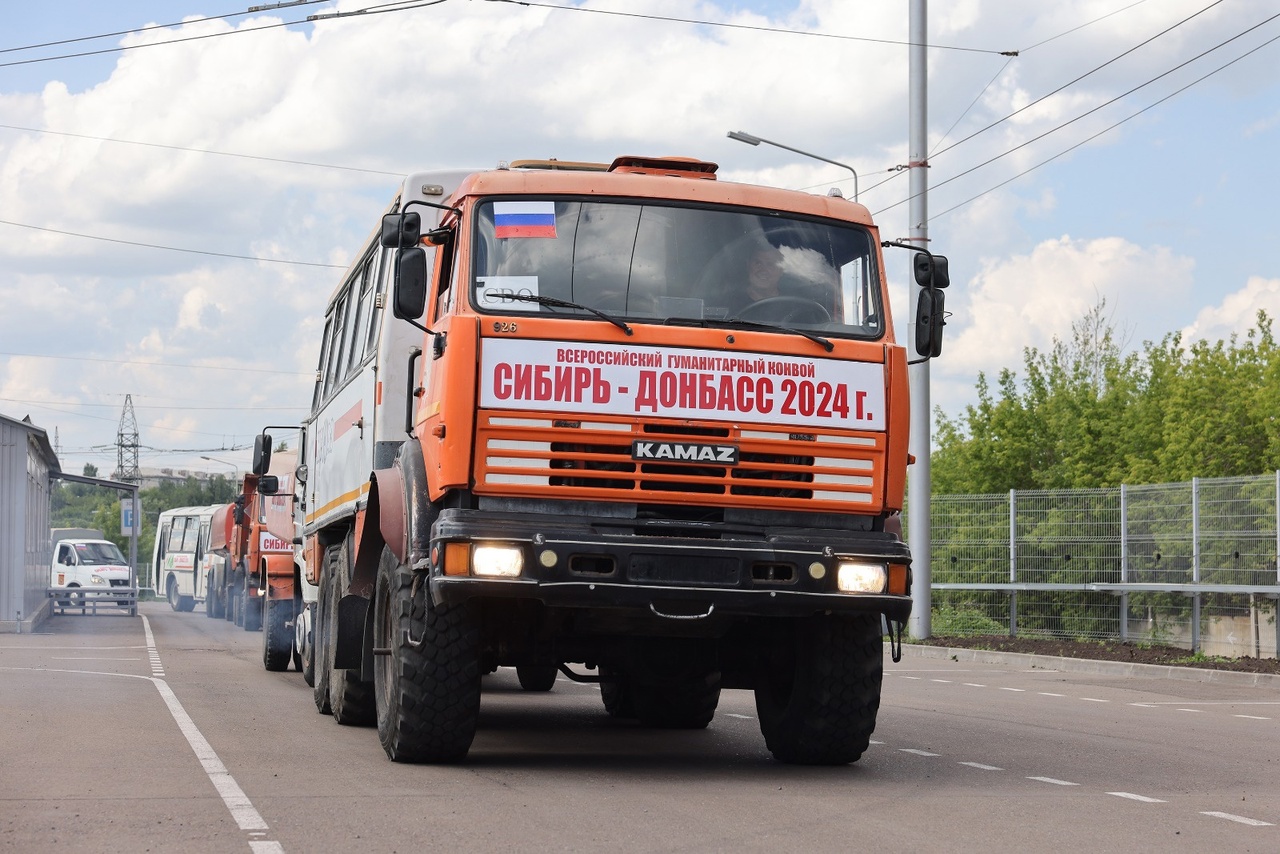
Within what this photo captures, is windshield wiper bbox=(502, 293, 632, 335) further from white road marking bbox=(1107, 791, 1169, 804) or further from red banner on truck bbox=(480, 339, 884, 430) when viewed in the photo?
white road marking bbox=(1107, 791, 1169, 804)

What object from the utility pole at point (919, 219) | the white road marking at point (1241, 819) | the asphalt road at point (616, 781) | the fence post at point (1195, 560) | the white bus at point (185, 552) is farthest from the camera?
the white bus at point (185, 552)

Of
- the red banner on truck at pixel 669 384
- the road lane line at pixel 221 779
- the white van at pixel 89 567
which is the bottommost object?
the road lane line at pixel 221 779

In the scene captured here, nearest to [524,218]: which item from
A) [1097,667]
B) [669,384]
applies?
[669,384]

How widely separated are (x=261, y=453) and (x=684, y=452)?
42.1ft

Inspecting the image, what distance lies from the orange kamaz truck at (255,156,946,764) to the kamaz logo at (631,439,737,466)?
13mm

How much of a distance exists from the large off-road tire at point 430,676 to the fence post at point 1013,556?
60.3ft

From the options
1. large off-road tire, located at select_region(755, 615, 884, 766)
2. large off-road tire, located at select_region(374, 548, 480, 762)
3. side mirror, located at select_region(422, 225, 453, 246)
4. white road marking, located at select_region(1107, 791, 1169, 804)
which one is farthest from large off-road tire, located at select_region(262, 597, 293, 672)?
white road marking, located at select_region(1107, 791, 1169, 804)

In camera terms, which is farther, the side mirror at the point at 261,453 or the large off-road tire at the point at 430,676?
the side mirror at the point at 261,453

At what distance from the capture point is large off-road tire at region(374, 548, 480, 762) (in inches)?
363

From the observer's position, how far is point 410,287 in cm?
927

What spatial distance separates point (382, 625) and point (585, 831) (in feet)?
10.7

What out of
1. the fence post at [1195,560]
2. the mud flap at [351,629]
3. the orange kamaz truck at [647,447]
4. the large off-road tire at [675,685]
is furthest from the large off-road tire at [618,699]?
the fence post at [1195,560]

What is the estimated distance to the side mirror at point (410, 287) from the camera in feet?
30.3

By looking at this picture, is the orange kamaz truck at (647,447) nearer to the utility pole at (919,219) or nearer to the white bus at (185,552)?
the utility pole at (919,219)
